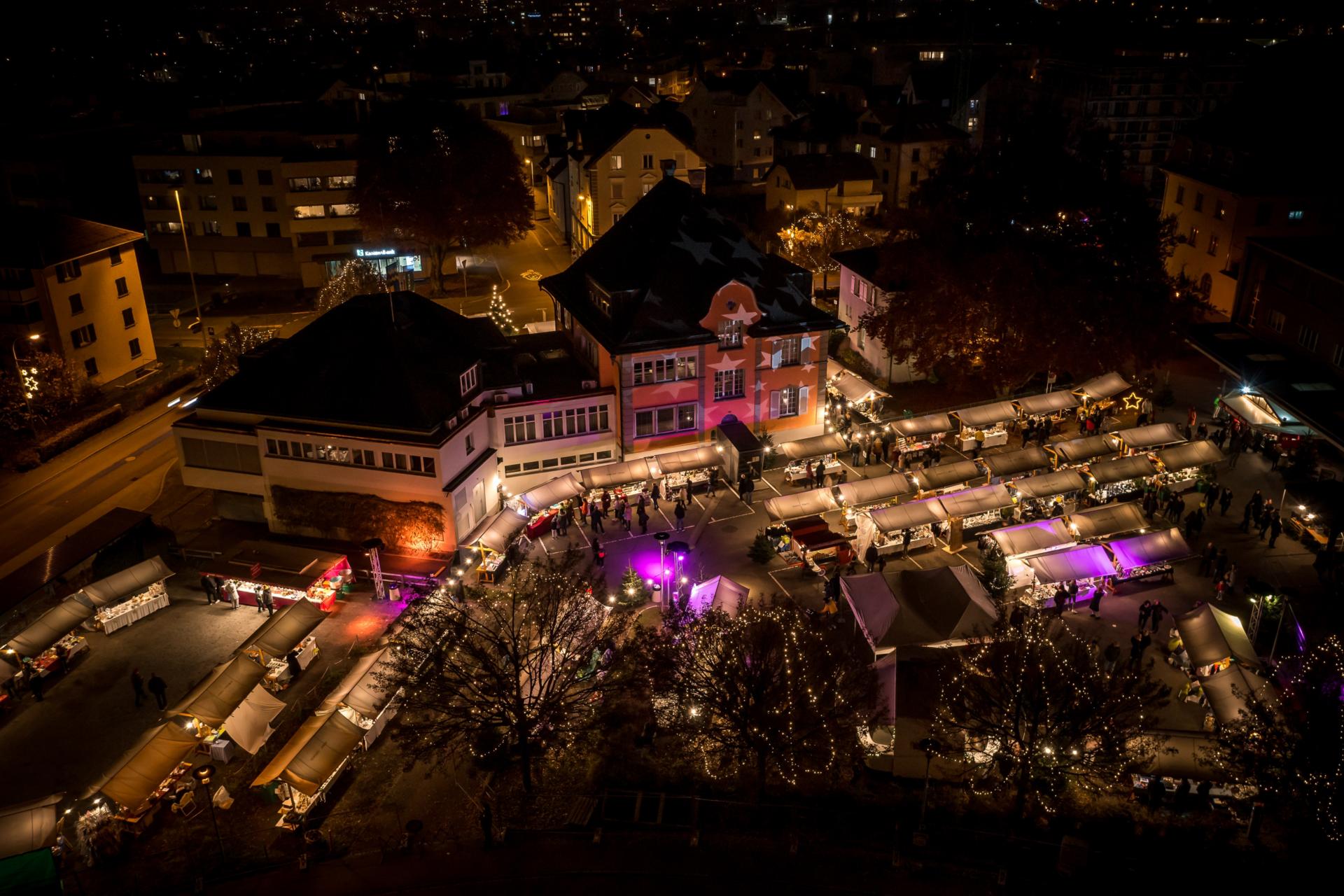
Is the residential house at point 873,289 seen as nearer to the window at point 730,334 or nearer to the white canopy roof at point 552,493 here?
the window at point 730,334

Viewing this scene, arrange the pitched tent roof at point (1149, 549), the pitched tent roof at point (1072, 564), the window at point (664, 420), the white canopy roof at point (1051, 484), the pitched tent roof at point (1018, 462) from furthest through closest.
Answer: the window at point (664, 420)
the pitched tent roof at point (1018, 462)
the white canopy roof at point (1051, 484)
the pitched tent roof at point (1149, 549)
the pitched tent roof at point (1072, 564)

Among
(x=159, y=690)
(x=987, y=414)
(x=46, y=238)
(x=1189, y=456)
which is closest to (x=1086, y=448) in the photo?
(x=1189, y=456)

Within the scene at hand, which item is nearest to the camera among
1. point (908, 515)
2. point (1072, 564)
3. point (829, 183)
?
point (1072, 564)

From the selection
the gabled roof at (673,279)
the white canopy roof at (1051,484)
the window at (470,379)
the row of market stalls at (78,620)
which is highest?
the gabled roof at (673,279)

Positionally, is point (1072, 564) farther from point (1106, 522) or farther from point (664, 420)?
point (664, 420)

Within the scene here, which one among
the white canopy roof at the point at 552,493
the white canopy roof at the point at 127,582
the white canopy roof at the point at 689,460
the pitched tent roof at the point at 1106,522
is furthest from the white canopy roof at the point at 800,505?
the white canopy roof at the point at 127,582

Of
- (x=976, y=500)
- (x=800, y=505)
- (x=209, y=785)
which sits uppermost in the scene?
(x=976, y=500)
